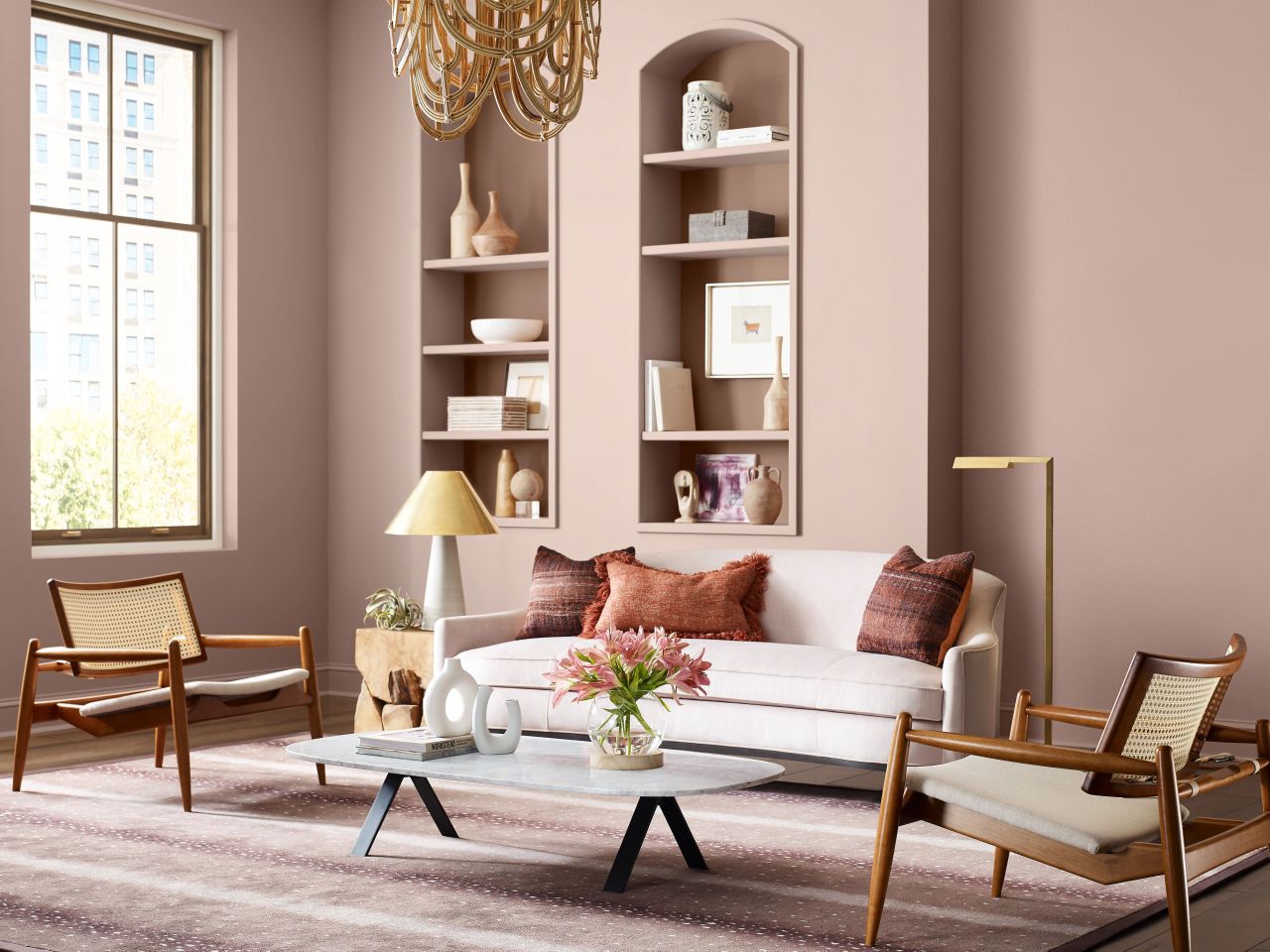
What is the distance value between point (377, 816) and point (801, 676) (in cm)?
146

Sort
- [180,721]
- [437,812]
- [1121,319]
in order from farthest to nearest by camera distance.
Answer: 1. [1121,319]
2. [180,721]
3. [437,812]

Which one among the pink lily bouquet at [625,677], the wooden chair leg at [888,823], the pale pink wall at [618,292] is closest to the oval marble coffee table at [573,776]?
the pink lily bouquet at [625,677]

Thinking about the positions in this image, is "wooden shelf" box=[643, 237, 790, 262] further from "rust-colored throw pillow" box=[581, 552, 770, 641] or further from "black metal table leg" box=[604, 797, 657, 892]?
"black metal table leg" box=[604, 797, 657, 892]

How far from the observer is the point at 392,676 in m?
6.32

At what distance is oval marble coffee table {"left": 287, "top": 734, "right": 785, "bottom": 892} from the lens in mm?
3982

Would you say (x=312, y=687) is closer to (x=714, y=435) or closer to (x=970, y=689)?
(x=714, y=435)

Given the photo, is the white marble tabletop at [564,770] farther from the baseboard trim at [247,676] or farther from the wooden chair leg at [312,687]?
the baseboard trim at [247,676]

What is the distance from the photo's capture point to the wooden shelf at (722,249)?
6645 mm

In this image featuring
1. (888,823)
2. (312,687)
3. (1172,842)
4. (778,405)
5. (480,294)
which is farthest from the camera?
(480,294)

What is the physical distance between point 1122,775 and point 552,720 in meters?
2.56

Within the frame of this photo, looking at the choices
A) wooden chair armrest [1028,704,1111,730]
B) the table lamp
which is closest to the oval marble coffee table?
wooden chair armrest [1028,704,1111,730]

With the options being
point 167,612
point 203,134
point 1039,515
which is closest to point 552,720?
point 167,612


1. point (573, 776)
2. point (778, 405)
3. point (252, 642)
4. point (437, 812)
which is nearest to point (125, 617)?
point (252, 642)

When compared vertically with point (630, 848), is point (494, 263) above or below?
above
